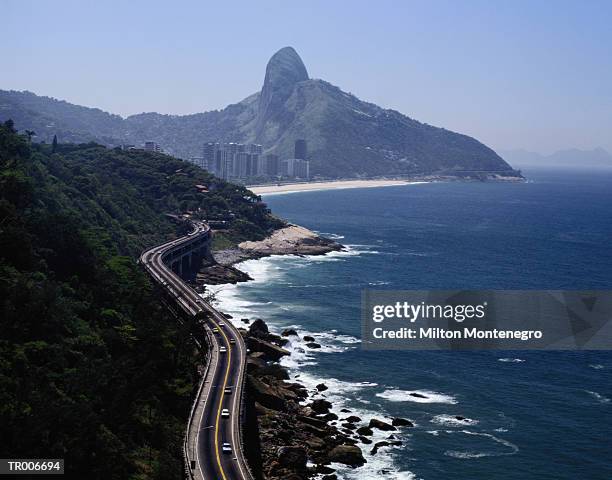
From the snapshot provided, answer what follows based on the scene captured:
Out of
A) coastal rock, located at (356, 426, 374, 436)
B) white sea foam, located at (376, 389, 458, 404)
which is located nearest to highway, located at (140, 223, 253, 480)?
coastal rock, located at (356, 426, 374, 436)

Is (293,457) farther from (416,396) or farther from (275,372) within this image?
(416,396)

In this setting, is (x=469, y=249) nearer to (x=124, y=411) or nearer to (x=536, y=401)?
(x=536, y=401)

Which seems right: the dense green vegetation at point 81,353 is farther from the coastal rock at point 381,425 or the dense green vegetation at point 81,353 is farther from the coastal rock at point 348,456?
the coastal rock at point 381,425

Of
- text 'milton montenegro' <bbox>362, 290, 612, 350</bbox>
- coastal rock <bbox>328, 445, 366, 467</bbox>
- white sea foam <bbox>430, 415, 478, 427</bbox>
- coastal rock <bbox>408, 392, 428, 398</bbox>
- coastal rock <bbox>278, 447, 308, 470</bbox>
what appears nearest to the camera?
coastal rock <bbox>278, 447, 308, 470</bbox>

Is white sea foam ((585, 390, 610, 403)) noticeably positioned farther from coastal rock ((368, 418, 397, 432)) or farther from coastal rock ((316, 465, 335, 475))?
coastal rock ((316, 465, 335, 475))

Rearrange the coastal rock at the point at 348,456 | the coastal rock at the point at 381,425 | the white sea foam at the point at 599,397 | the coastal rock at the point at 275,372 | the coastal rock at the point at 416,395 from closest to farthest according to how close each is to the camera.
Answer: the coastal rock at the point at 348,456 < the coastal rock at the point at 381,425 < the white sea foam at the point at 599,397 < the coastal rock at the point at 416,395 < the coastal rock at the point at 275,372

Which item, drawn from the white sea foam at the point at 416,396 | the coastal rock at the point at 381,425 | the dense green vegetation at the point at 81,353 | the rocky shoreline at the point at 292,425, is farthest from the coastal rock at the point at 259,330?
the coastal rock at the point at 381,425
